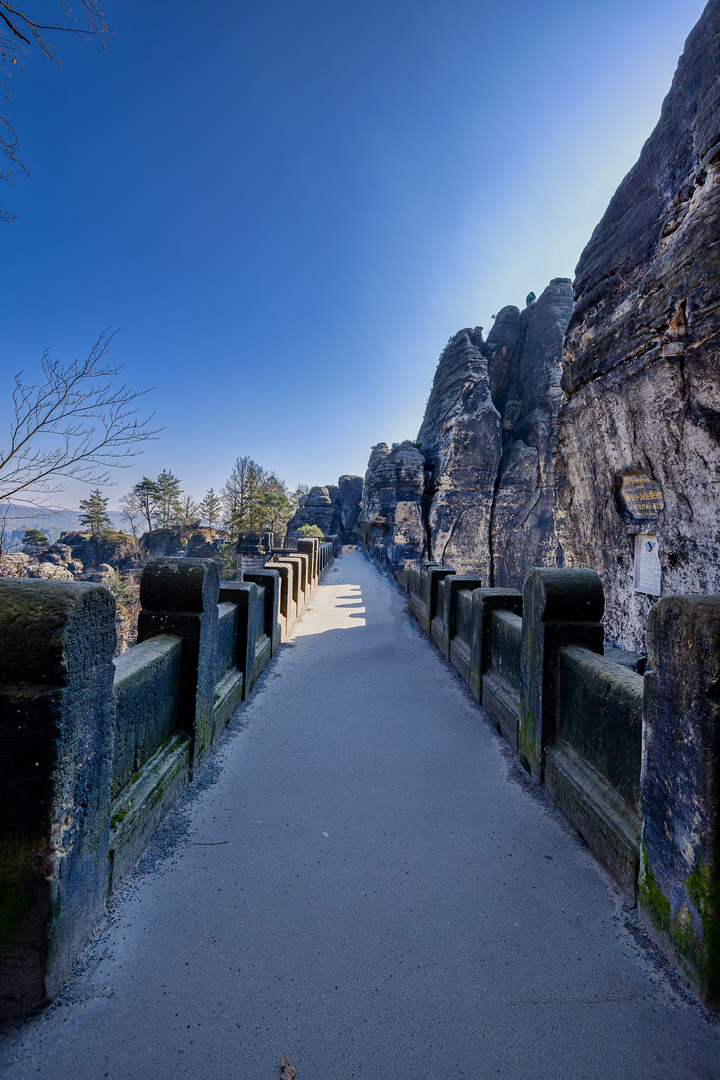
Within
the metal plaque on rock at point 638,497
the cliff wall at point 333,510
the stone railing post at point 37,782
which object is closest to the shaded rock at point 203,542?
the cliff wall at point 333,510

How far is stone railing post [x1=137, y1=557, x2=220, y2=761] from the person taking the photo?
315cm

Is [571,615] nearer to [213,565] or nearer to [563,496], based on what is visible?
[213,565]

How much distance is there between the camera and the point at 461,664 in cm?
570

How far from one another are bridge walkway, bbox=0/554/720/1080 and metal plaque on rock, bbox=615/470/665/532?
271 inches

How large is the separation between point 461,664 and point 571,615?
2721mm

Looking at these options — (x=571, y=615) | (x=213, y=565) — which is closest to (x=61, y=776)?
(x=213, y=565)

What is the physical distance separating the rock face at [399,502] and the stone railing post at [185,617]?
68.0ft

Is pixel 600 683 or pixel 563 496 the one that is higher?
pixel 563 496

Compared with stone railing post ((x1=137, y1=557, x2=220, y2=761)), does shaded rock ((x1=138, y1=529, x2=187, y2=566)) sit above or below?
above

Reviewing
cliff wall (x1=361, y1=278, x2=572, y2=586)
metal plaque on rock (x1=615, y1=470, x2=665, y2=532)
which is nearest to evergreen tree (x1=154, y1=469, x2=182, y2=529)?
cliff wall (x1=361, y1=278, x2=572, y2=586)

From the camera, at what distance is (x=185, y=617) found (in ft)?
10.4

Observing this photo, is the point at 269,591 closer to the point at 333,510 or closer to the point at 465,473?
the point at 465,473

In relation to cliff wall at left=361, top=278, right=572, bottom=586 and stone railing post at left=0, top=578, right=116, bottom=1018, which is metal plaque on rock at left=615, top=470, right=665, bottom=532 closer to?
stone railing post at left=0, top=578, right=116, bottom=1018

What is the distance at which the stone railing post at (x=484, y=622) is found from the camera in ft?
15.9
